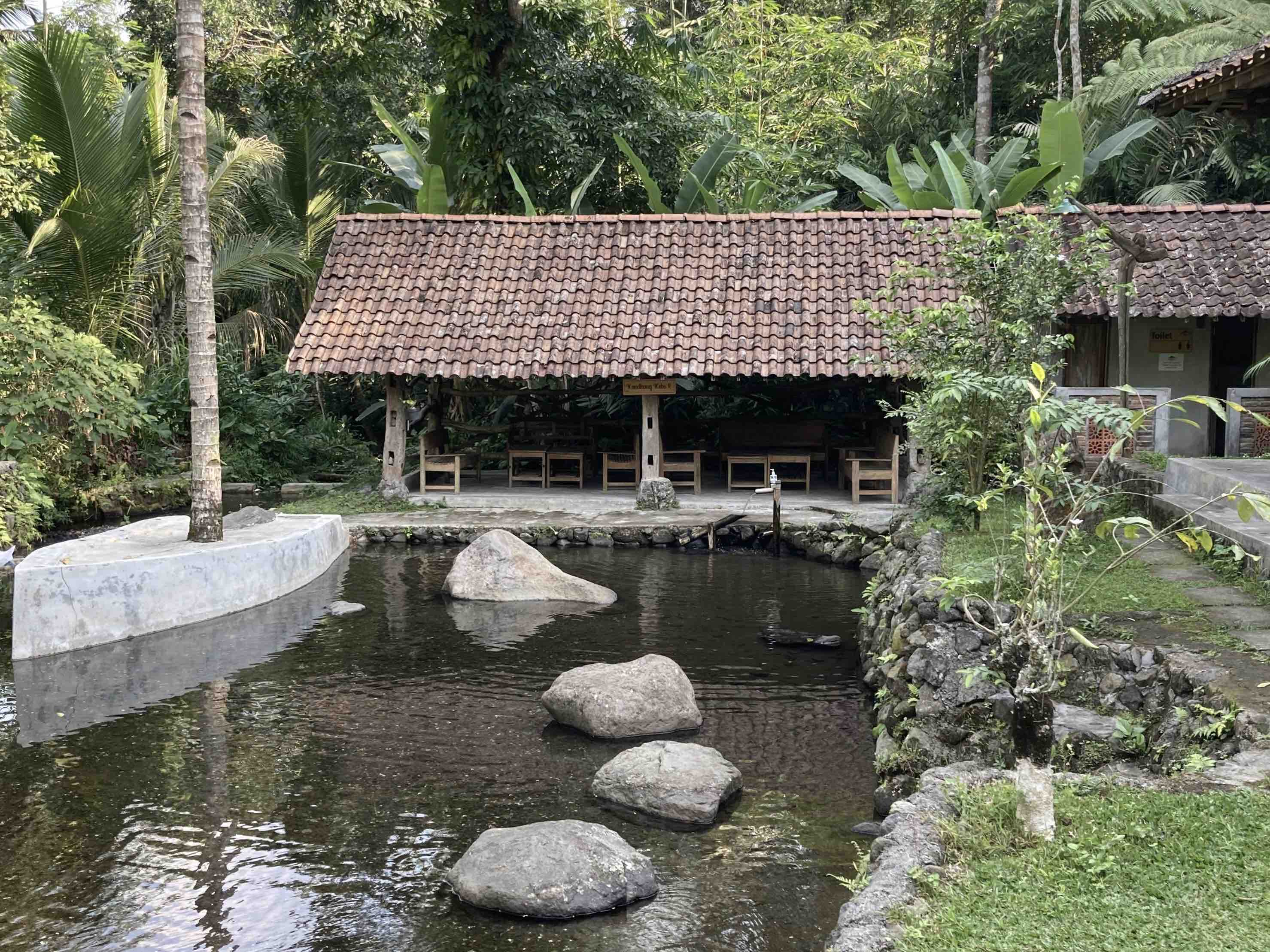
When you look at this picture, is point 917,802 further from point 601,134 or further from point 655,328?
point 601,134

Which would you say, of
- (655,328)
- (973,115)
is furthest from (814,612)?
(973,115)

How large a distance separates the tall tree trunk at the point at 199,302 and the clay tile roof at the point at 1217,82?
345 inches

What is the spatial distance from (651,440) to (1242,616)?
1056 centimetres

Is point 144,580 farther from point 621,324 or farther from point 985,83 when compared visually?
point 985,83

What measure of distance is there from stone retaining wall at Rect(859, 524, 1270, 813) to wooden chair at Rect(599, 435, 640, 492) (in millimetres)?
9797

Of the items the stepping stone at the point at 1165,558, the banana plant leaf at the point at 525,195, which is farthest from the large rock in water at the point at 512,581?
the banana plant leaf at the point at 525,195

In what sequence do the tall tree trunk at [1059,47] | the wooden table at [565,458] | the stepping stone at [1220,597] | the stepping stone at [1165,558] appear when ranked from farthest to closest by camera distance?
the tall tree trunk at [1059,47]
the wooden table at [565,458]
the stepping stone at [1165,558]
the stepping stone at [1220,597]

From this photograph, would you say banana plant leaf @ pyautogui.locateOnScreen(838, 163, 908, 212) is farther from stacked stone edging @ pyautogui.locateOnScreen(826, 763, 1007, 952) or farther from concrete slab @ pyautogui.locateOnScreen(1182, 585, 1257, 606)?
stacked stone edging @ pyautogui.locateOnScreen(826, 763, 1007, 952)

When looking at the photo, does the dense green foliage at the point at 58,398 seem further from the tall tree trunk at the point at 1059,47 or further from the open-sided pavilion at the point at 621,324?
the tall tree trunk at the point at 1059,47

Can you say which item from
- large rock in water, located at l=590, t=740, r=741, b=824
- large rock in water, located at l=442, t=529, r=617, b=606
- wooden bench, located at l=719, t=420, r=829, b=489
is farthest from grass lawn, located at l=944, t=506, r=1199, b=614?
wooden bench, located at l=719, t=420, r=829, b=489

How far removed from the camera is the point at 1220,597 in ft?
26.6

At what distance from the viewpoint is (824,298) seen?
17.2 meters

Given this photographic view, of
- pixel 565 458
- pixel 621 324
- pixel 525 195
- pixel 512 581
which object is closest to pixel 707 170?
pixel 525 195

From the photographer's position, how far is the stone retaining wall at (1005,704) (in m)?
6.23
